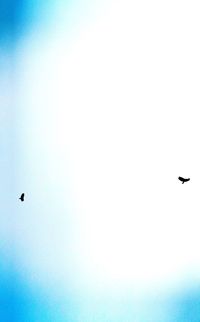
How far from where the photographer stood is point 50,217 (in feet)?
2.55

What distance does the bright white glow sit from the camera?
0.76 m

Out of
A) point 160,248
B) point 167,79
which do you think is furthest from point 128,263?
point 167,79

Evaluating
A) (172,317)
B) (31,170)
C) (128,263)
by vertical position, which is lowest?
(172,317)

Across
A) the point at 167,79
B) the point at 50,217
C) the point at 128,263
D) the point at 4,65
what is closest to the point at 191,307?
the point at 128,263

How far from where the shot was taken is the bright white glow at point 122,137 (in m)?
0.76

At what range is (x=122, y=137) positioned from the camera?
77 centimetres

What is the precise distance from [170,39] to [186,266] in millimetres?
460

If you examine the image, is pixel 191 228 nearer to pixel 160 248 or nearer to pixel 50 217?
pixel 160 248

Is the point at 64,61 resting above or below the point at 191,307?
above

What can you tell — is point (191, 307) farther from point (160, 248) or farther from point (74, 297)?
point (74, 297)

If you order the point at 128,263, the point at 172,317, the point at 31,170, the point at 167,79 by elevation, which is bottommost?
the point at 172,317

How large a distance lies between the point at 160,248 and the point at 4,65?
493mm

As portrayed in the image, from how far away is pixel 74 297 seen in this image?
78 cm

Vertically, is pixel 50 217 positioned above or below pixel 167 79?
below
